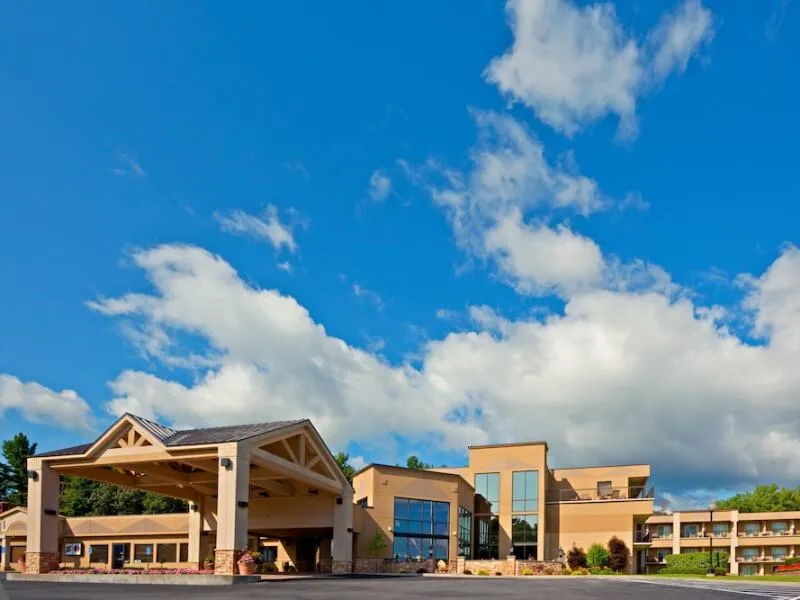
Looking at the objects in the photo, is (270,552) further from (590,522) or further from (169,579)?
(169,579)

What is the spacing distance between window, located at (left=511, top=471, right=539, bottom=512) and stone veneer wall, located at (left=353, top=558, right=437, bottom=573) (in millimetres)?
12912

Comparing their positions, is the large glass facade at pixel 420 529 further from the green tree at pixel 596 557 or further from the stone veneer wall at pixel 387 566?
the green tree at pixel 596 557

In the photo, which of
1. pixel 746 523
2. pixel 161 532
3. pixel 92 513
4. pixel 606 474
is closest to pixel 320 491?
pixel 161 532

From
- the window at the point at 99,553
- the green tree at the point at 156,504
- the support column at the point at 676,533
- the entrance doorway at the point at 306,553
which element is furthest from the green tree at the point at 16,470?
the support column at the point at 676,533

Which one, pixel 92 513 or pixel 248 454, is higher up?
pixel 248 454

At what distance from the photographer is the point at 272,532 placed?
41.6m

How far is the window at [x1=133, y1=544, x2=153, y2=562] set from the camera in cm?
4875

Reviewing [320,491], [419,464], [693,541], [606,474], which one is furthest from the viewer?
[419,464]

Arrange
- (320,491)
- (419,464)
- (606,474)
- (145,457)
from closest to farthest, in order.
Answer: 1. (145,457)
2. (320,491)
3. (606,474)
4. (419,464)

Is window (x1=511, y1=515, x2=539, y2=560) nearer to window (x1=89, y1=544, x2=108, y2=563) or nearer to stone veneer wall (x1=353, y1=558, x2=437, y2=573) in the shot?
stone veneer wall (x1=353, y1=558, x2=437, y2=573)

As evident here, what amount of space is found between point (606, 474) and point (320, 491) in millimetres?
30128

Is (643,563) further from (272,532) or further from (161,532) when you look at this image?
(161,532)

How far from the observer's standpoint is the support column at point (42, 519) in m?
29.5

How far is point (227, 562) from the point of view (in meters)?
25.5
